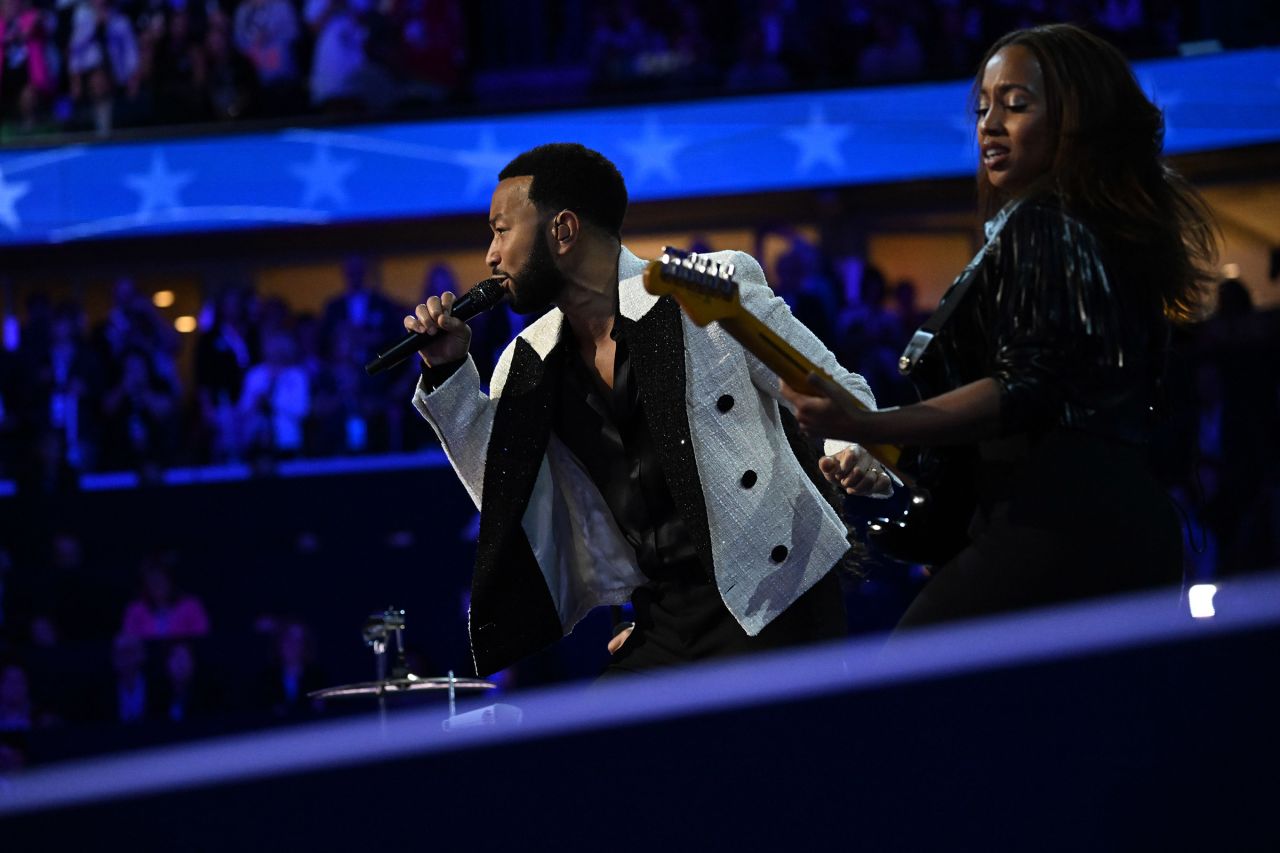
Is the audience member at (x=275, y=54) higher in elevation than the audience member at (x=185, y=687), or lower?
higher

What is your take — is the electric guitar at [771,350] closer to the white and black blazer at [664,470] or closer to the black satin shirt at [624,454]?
the white and black blazer at [664,470]

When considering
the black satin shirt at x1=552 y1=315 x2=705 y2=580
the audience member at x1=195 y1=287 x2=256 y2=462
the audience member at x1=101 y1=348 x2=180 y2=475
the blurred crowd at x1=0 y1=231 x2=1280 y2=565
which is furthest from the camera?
the audience member at x1=195 y1=287 x2=256 y2=462

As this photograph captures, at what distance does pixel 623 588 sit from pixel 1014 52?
135 cm

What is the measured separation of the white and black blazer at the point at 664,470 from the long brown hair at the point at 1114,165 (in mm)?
683

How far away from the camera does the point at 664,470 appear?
9.29 feet

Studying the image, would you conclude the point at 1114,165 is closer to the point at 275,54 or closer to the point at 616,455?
the point at 616,455

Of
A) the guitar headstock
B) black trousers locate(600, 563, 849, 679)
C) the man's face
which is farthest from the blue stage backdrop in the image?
the guitar headstock

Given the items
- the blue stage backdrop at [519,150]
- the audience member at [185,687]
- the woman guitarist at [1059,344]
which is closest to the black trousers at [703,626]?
the woman guitarist at [1059,344]

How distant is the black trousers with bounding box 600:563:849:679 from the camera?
110 inches

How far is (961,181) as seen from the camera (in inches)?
441

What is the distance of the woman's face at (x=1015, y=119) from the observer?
2.03 m

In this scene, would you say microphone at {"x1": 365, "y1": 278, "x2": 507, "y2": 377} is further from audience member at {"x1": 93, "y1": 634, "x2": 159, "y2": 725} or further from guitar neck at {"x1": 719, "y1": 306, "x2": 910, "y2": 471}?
audience member at {"x1": 93, "y1": 634, "x2": 159, "y2": 725}

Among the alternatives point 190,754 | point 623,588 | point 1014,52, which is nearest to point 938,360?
point 1014,52

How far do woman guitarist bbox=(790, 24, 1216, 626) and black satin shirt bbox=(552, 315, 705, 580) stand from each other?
0.87m
